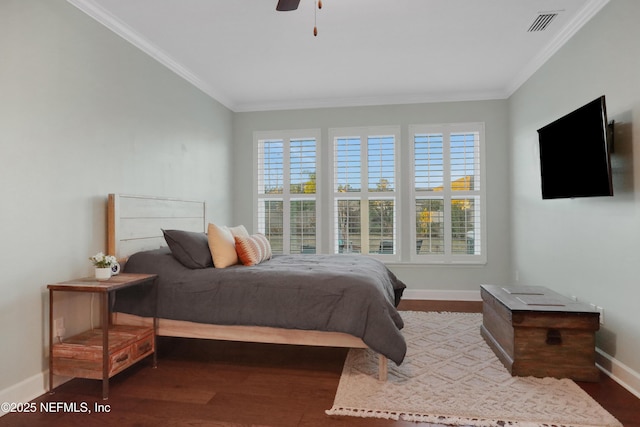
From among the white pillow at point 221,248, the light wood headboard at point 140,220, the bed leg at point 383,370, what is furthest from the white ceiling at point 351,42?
the bed leg at point 383,370

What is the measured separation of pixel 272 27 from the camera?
324 cm

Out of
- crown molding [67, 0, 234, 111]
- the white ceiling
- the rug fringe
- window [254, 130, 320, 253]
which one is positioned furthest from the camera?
window [254, 130, 320, 253]

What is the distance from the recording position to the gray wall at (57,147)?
Result: 2.24m

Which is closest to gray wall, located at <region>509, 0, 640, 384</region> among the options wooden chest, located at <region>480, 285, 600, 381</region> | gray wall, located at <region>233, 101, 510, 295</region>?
wooden chest, located at <region>480, 285, 600, 381</region>

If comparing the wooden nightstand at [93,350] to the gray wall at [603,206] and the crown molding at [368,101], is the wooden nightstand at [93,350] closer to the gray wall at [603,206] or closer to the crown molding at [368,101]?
the gray wall at [603,206]

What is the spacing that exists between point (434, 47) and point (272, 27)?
157 centimetres

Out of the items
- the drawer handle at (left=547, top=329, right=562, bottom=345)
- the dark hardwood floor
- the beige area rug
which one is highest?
the drawer handle at (left=547, top=329, right=562, bottom=345)

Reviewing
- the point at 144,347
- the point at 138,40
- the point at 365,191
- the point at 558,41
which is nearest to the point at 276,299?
the point at 144,347

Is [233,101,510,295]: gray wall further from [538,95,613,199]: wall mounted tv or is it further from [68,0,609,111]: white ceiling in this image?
[538,95,613,199]: wall mounted tv

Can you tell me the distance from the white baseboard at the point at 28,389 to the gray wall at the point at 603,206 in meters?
3.81

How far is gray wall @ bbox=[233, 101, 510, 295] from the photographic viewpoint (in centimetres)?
500

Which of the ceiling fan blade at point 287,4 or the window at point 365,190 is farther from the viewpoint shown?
Result: the window at point 365,190

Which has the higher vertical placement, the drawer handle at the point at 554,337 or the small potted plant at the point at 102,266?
the small potted plant at the point at 102,266

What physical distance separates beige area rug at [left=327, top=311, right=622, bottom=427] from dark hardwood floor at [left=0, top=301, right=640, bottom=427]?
104mm
